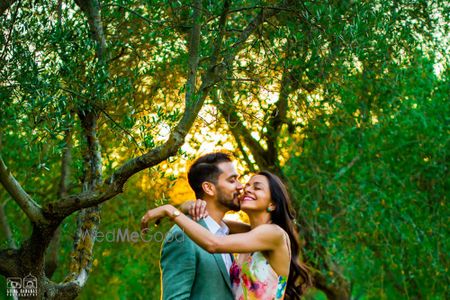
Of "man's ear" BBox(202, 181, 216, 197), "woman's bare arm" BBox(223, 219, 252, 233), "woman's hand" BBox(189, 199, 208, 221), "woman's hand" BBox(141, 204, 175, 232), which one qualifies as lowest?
"woman's bare arm" BBox(223, 219, 252, 233)

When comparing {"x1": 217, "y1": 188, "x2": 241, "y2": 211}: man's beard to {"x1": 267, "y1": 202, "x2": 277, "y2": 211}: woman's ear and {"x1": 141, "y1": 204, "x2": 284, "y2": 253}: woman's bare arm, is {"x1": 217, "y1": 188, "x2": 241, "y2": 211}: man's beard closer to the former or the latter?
{"x1": 267, "y1": 202, "x2": 277, "y2": 211}: woman's ear

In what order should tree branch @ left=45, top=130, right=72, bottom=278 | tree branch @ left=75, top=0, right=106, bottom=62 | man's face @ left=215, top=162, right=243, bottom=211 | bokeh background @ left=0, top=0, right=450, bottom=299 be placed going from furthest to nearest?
tree branch @ left=45, top=130, right=72, bottom=278, tree branch @ left=75, top=0, right=106, bottom=62, bokeh background @ left=0, top=0, right=450, bottom=299, man's face @ left=215, top=162, right=243, bottom=211

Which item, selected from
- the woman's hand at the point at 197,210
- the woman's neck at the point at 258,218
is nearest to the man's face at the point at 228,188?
the woman's neck at the point at 258,218

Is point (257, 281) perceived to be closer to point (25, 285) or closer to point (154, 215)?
point (154, 215)

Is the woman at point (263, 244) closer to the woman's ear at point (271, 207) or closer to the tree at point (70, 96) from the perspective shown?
the woman's ear at point (271, 207)

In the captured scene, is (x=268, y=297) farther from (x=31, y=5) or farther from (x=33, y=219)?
(x=31, y=5)

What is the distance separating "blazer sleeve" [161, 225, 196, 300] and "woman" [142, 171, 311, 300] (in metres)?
0.27

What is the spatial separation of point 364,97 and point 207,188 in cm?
583

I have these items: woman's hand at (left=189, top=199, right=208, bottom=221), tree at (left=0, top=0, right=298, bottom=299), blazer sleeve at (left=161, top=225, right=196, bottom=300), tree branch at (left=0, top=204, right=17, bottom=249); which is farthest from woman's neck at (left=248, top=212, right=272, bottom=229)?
tree branch at (left=0, top=204, right=17, bottom=249)

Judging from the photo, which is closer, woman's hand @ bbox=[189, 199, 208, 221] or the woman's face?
woman's hand @ bbox=[189, 199, 208, 221]

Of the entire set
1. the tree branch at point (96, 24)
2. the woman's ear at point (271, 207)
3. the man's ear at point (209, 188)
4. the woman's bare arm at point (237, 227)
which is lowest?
the woman's bare arm at point (237, 227)

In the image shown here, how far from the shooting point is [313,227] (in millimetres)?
12031

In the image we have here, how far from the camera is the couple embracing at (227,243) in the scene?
4844 mm

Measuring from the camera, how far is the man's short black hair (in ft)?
18.5
